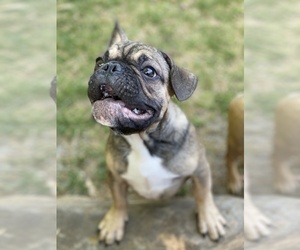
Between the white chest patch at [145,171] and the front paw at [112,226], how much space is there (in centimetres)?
29

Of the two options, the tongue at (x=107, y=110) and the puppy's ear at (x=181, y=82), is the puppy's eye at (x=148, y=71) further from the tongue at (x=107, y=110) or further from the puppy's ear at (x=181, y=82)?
the tongue at (x=107, y=110)

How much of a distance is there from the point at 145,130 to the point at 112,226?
0.94m

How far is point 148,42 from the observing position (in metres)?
4.46

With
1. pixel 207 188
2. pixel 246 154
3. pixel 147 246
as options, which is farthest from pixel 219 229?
pixel 246 154

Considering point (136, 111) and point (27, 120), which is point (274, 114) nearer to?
point (136, 111)

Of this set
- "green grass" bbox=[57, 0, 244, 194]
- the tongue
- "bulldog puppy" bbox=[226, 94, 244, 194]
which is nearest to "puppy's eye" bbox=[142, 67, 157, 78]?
the tongue

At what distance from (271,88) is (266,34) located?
0.72 ft

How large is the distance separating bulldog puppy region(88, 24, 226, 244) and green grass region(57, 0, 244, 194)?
1098mm

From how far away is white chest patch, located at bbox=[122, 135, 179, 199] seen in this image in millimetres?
2711

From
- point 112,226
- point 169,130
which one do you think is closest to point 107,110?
point 169,130

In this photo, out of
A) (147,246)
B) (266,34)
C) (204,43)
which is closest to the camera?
(266,34)

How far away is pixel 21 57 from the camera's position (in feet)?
6.28

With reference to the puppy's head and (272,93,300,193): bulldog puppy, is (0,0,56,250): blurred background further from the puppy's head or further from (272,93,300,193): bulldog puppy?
(272,93,300,193): bulldog puppy

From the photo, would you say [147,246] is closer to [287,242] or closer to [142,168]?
[142,168]
